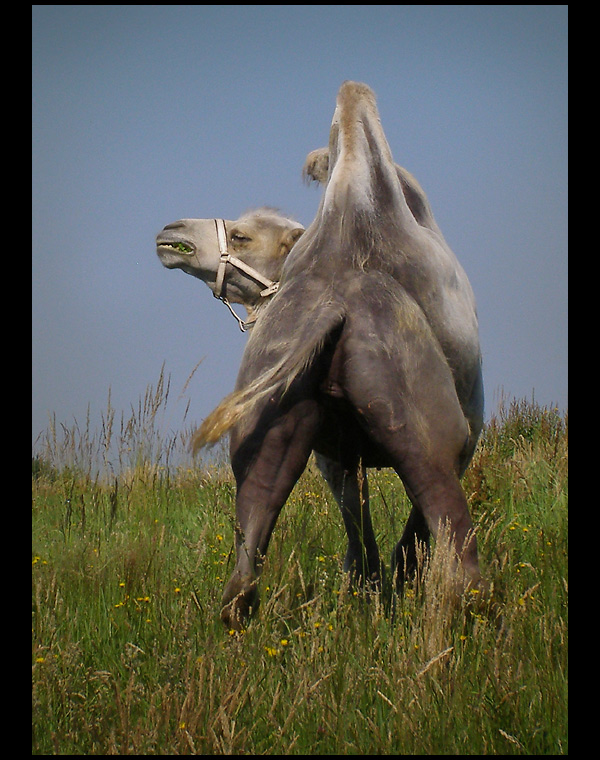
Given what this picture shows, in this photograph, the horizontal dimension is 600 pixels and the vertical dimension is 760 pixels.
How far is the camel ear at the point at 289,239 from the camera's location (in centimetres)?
652

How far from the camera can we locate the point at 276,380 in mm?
3438

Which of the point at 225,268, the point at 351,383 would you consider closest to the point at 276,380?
the point at 351,383

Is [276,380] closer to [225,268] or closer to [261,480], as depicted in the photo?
[261,480]

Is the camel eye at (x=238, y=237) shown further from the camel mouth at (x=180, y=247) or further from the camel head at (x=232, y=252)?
the camel mouth at (x=180, y=247)

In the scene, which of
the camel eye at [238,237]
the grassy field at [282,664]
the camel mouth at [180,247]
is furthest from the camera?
the camel eye at [238,237]

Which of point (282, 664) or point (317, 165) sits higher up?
point (317, 165)

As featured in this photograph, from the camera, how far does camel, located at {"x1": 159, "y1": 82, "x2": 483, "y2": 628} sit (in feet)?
11.3

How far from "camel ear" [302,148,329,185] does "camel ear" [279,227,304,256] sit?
787mm

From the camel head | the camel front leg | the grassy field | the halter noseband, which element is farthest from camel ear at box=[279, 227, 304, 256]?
the camel front leg

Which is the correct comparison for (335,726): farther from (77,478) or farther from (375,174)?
(77,478)

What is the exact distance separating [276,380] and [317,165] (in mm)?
2683

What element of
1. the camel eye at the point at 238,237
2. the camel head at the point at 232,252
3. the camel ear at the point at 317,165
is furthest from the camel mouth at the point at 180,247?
the camel ear at the point at 317,165

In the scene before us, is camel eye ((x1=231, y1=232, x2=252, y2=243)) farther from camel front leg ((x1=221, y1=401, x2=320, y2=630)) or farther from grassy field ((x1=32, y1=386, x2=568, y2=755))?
camel front leg ((x1=221, y1=401, x2=320, y2=630))

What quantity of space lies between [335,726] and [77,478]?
12.1 ft
